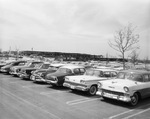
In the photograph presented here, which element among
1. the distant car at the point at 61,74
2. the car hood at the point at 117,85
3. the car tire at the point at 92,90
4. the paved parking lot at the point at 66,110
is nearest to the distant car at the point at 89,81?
the car tire at the point at 92,90

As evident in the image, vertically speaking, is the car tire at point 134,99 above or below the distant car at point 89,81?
below

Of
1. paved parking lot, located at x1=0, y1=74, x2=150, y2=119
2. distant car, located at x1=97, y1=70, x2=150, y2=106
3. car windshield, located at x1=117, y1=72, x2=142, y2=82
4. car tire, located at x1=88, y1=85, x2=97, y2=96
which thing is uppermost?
car windshield, located at x1=117, y1=72, x2=142, y2=82

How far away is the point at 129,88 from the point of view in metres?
6.30

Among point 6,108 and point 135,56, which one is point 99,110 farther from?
point 135,56

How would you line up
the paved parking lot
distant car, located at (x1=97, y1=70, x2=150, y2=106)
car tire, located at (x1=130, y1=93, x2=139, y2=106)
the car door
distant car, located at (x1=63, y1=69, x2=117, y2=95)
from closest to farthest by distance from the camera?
the paved parking lot → distant car, located at (x1=97, y1=70, x2=150, y2=106) → car tire, located at (x1=130, y1=93, x2=139, y2=106) → the car door → distant car, located at (x1=63, y1=69, x2=117, y2=95)

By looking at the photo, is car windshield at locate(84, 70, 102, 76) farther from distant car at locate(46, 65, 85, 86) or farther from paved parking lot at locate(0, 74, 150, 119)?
paved parking lot at locate(0, 74, 150, 119)

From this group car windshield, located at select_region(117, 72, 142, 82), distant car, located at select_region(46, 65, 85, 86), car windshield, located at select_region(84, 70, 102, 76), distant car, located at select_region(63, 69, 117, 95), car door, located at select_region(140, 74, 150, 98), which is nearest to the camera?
car door, located at select_region(140, 74, 150, 98)

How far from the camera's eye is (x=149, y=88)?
7.34 meters

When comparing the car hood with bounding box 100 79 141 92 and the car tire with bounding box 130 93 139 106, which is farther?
the car tire with bounding box 130 93 139 106

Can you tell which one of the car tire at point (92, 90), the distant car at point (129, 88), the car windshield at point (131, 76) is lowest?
the car tire at point (92, 90)

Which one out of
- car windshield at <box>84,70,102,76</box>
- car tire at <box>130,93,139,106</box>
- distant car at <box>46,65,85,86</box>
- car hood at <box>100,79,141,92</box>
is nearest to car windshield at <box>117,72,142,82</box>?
car hood at <box>100,79,141,92</box>

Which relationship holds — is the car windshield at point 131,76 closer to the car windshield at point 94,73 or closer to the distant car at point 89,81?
the distant car at point 89,81

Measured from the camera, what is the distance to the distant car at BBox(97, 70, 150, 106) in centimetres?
636

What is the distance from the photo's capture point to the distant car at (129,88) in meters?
6.36
